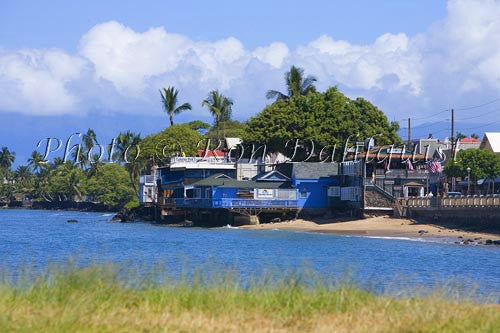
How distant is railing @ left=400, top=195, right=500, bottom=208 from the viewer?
6078cm

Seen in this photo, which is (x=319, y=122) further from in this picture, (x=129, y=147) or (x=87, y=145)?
(x=87, y=145)

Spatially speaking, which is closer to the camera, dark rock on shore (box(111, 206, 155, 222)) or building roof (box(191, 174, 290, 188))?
building roof (box(191, 174, 290, 188))

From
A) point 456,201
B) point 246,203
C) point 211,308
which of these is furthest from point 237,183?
point 211,308

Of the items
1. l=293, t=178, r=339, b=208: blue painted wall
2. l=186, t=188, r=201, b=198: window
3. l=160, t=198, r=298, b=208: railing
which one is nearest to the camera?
l=160, t=198, r=298, b=208: railing

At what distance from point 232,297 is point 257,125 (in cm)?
7649

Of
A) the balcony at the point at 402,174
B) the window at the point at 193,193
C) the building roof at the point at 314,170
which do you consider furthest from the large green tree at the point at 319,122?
the balcony at the point at 402,174

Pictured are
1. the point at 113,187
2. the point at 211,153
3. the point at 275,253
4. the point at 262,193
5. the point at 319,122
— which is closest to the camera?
the point at 275,253

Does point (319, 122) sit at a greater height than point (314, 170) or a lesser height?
greater

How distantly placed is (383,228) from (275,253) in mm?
22900

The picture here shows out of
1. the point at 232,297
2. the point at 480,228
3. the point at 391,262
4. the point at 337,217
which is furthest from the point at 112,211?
the point at 232,297

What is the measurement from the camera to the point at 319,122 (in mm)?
91375

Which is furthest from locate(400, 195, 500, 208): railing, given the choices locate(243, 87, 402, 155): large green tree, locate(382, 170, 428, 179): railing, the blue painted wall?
locate(243, 87, 402, 155): large green tree

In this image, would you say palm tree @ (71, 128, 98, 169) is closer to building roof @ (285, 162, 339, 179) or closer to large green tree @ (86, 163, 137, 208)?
large green tree @ (86, 163, 137, 208)

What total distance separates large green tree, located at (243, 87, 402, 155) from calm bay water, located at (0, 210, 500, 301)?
20027 mm
